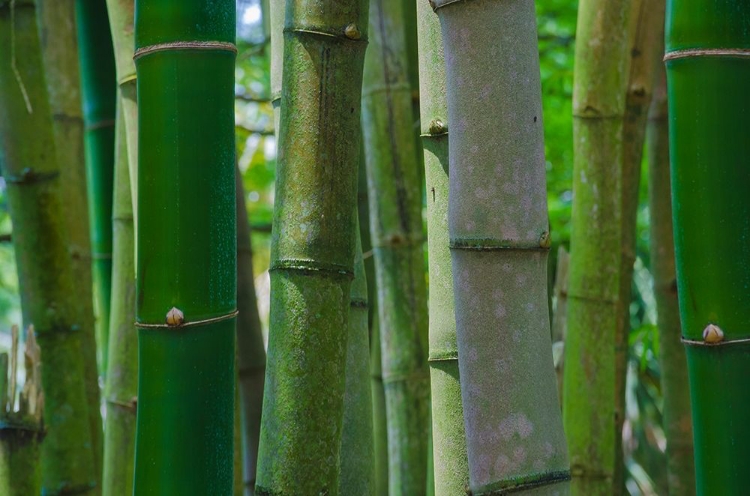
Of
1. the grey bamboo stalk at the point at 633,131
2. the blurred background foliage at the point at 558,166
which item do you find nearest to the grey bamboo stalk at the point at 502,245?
the grey bamboo stalk at the point at 633,131

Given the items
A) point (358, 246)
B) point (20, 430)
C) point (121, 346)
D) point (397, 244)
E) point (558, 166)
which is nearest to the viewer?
point (358, 246)

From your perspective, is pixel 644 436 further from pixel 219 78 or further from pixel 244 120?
pixel 219 78

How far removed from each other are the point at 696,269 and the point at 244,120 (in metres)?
3.23

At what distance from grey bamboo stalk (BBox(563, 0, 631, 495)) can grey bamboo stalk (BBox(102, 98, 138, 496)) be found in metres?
0.72

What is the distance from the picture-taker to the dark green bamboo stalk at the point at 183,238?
0.91 metres

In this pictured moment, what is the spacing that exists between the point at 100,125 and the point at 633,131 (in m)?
1.04

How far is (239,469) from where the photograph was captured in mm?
1586

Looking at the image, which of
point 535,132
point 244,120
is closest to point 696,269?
point 535,132

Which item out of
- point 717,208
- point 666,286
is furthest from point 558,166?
point 717,208

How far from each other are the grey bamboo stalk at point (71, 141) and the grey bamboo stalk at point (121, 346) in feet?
0.83

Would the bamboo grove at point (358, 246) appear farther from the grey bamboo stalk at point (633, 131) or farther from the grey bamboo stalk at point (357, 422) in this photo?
the grey bamboo stalk at point (633, 131)

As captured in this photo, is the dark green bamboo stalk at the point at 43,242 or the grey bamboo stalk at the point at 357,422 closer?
the grey bamboo stalk at the point at 357,422

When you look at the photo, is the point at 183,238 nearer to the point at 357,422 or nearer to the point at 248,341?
the point at 357,422

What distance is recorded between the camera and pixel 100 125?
6.09ft
